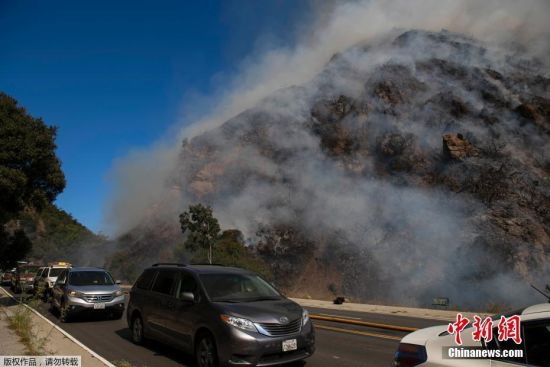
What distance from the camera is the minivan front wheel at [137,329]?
9.07 meters

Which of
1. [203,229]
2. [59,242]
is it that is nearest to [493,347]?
[203,229]

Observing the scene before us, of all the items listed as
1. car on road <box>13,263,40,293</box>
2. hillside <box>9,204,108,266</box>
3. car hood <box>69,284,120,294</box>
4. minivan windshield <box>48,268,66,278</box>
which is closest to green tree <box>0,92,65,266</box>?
minivan windshield <box>48,268,66,278</box>

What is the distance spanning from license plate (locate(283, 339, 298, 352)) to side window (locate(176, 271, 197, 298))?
192 cm

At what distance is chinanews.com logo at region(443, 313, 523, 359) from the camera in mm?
3604

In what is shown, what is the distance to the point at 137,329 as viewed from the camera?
922 centimetres

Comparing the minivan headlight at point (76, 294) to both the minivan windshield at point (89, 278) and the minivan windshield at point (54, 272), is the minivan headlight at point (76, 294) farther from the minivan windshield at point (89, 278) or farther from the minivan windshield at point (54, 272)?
the minivan windshield at point (54, 272)

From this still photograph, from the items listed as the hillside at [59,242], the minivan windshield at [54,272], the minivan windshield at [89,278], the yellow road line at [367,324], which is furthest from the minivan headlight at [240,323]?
the hillside at [59,242]

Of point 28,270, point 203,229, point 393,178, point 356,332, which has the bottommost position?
point 356,332

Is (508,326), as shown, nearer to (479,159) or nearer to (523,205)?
(523,205)

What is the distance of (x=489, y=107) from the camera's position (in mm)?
53625

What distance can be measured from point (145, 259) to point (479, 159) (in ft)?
135

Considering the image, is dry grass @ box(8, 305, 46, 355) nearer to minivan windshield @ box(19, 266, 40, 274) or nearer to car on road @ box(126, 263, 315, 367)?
car on road @ box(126, 263, 315, 367)

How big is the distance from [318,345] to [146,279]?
378 cm

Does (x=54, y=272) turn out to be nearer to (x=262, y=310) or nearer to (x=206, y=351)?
(x=206, y=351)
